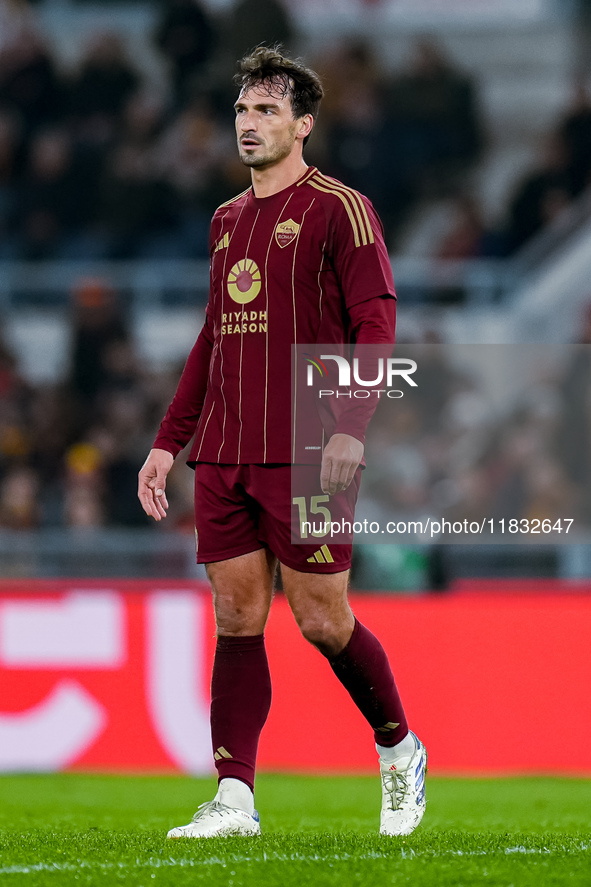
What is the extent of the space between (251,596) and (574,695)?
9.41ft

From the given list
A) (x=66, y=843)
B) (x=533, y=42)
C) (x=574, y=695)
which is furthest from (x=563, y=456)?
(x=533, y=42)

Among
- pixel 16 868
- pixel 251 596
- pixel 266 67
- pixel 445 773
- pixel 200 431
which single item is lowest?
pixel 445 773

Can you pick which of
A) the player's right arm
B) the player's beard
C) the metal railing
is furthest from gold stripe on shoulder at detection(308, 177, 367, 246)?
the metal railing

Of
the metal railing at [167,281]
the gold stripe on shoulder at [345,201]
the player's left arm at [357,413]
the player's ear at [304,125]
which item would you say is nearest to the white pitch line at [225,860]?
the player's left arm at [357,413]

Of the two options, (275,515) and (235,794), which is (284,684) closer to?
(235,794)

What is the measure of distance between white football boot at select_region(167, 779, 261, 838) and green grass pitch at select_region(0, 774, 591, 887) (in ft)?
0.17

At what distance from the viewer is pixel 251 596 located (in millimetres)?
3348

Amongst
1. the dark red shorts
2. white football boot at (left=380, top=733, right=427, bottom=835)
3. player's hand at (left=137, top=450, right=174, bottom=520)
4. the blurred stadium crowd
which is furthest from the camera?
the blurred stadium crowd

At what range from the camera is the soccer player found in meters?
3.26

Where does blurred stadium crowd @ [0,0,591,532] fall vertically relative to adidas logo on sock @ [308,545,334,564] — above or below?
above

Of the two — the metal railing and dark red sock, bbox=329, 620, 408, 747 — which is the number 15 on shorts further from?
the metal railing

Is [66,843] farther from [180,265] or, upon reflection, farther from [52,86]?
[52,86]

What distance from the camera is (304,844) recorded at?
315cm

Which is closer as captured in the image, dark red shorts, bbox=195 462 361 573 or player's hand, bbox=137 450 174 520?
dark red shorts, bbox=195 462 361 573
